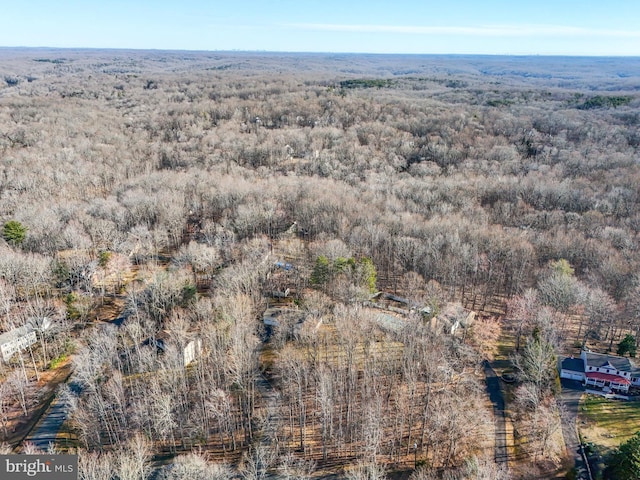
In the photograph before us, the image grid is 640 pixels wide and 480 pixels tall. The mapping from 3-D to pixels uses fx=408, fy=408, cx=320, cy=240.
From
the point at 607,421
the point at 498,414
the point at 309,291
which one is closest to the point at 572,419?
the point at 607,421

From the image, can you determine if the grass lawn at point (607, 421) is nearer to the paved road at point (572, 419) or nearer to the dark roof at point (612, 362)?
the paved road at point (572, 419)

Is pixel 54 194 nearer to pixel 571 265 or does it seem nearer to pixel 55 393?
pixel 55 393

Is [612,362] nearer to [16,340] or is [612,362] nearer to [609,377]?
[609,377]

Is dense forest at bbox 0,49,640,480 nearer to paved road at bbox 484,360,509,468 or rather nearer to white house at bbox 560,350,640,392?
paved road at bbox 484,360,509,468

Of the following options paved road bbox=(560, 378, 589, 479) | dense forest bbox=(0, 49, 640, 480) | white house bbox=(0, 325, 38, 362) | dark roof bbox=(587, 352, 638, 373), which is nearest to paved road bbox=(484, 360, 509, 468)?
dense forest bbox=(0, 49, 640, 480)

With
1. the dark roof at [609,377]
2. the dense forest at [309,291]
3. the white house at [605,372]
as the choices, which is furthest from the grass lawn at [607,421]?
the dense forest at [309,291]

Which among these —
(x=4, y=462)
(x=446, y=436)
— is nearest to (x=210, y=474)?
(x=4, y=462)
